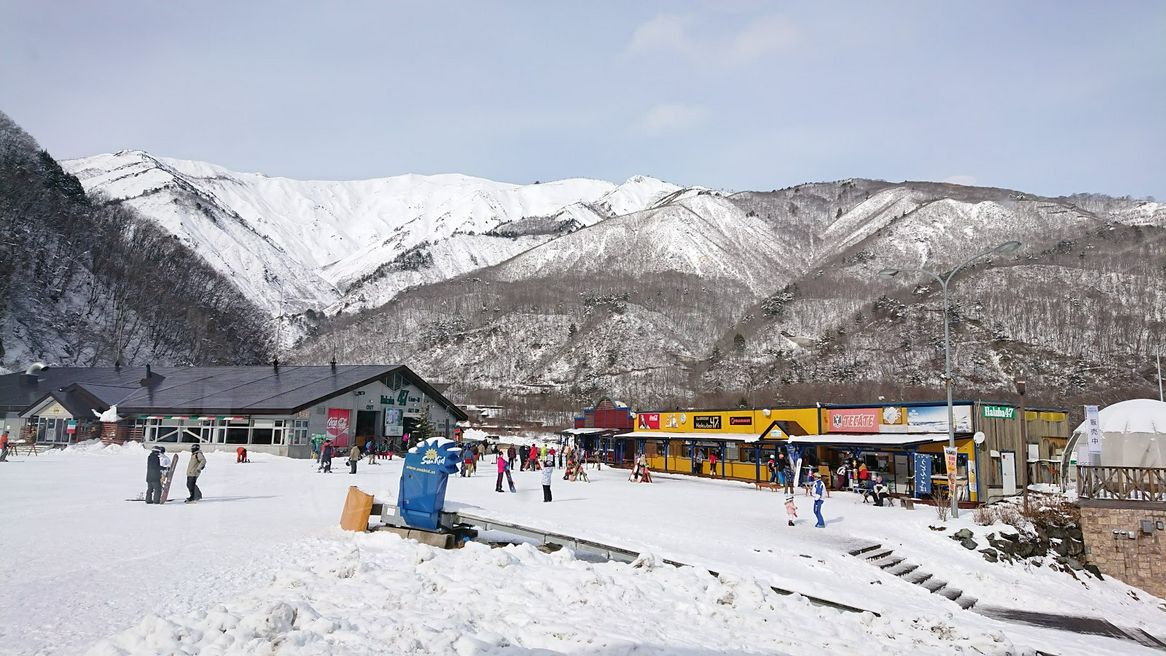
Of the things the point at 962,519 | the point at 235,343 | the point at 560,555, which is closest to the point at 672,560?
the point at 560,555

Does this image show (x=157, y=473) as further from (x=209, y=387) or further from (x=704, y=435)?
(x=209, y=387)

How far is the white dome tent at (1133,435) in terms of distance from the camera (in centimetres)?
2375

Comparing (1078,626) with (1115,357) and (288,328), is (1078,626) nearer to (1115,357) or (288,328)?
(1115,357)

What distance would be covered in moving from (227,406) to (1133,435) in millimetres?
44288

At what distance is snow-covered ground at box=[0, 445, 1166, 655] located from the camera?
7.49 metres

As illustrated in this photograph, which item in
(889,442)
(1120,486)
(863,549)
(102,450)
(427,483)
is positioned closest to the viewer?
(427,483)

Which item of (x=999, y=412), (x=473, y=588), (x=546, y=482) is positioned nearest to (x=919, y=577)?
(x=546, y=482)

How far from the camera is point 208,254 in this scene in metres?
166

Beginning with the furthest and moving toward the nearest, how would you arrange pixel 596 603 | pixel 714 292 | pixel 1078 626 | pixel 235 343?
pixel 714 292
pixel 235 343
pixel 1078 626
pixel 596 603

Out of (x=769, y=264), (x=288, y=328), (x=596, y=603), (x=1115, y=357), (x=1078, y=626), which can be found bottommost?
(x=1078, y=626)

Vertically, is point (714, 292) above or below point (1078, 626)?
above

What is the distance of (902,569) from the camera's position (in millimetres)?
15812

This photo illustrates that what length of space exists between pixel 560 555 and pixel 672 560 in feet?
6.78

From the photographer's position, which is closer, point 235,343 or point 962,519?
point 962,519
